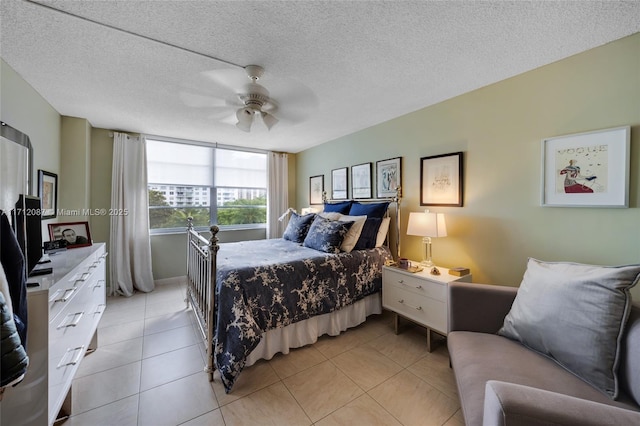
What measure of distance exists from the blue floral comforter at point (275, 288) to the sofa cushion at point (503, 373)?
113 cm

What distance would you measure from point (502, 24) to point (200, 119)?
2982mm

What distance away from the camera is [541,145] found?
1.90 metres

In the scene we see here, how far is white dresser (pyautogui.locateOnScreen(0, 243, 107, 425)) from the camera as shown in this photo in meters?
→ 1.14

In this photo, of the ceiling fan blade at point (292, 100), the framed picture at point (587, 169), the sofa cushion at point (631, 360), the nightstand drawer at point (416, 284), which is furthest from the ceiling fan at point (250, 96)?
the sofa cushion at point (631, 360)

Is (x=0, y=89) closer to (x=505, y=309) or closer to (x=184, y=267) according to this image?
(x=184, y=267)

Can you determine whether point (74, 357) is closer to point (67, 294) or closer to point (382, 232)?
point (67, 294)

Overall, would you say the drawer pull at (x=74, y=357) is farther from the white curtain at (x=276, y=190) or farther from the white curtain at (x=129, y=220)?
the white curtain at (x=276, y=190)

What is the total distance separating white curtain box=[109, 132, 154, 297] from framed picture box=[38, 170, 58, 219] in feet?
2.36

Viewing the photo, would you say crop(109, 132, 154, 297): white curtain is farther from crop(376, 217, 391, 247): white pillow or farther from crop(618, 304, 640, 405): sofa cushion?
crop(618, 304, 640, 405): sofa cushion

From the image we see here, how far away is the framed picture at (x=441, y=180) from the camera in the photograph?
7.94 ft

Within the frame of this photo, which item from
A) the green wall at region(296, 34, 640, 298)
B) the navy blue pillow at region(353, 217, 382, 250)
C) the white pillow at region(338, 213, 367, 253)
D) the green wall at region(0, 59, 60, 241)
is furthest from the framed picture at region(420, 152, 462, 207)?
the green wall at region(0, 59, 60, 241)

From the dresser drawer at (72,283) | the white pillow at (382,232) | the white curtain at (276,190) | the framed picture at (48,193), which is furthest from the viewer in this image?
the white curtain at (276,190)

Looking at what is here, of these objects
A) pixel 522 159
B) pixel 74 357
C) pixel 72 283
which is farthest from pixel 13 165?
pixel 522 159

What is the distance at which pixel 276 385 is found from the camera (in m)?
1.76
